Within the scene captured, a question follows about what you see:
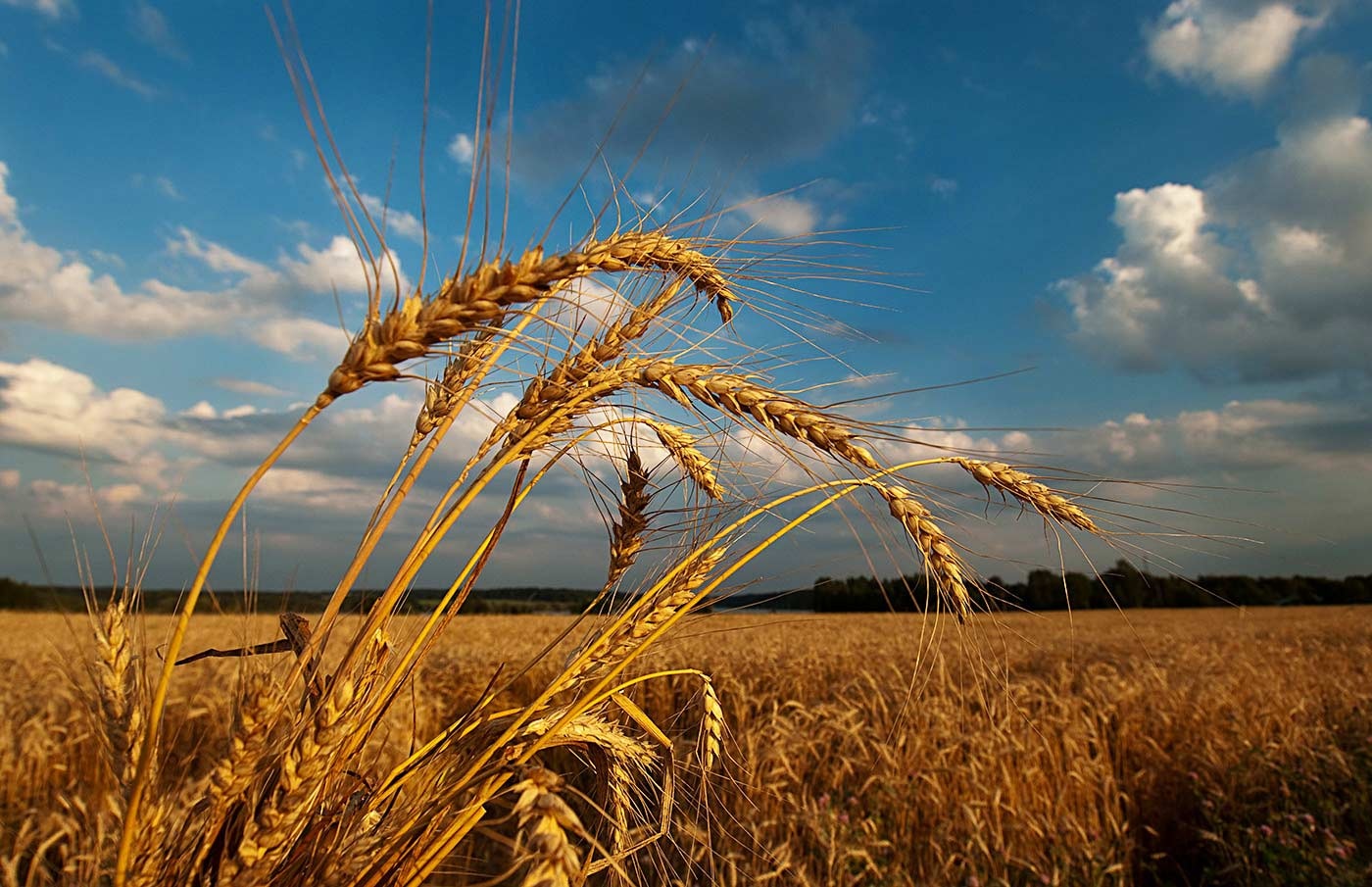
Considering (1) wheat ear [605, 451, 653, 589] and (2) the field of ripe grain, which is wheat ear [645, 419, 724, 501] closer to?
(1) wheat ear [605, 451, 653, 589]

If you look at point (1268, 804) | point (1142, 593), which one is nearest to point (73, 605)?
point (1268, 804)

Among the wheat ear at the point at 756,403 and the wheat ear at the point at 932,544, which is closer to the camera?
the wheat ear at the point at 756,403

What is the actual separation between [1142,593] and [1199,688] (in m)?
53.6

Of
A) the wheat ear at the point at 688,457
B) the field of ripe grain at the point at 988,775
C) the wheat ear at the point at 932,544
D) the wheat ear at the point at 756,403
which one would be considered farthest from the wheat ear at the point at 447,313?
the field of ripe grain at the point at 988,775

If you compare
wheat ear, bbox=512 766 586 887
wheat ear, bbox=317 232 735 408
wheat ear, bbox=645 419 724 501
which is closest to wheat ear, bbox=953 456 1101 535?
wheat ear, bbox=645 419 724 501

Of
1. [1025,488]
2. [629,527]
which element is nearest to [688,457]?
[629,527]

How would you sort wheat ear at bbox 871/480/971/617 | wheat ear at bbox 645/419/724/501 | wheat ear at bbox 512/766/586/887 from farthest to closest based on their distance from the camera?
wheat ear at bbox 645/419/724/501 → wheat ear at bbox 871/480/971/617 → wheat ear at bbox 512/766/586/887

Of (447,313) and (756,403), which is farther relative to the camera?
(756,403)

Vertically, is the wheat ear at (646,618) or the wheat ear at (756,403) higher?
the wheat ear at (756,403)

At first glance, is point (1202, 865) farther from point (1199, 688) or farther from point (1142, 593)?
point (1142, 593)

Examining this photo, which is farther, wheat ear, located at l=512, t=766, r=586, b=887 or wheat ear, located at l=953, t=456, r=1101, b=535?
wheat ear, located at l=953, t=456, r=1101, b=535

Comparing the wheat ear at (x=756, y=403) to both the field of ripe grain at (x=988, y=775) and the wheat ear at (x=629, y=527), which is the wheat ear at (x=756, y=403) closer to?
the wheat ear at (x=629, y=527)

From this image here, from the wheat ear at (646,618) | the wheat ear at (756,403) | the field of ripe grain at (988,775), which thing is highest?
the wheat ear at (756,403)

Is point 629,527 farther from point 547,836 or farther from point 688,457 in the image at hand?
point 547,836
